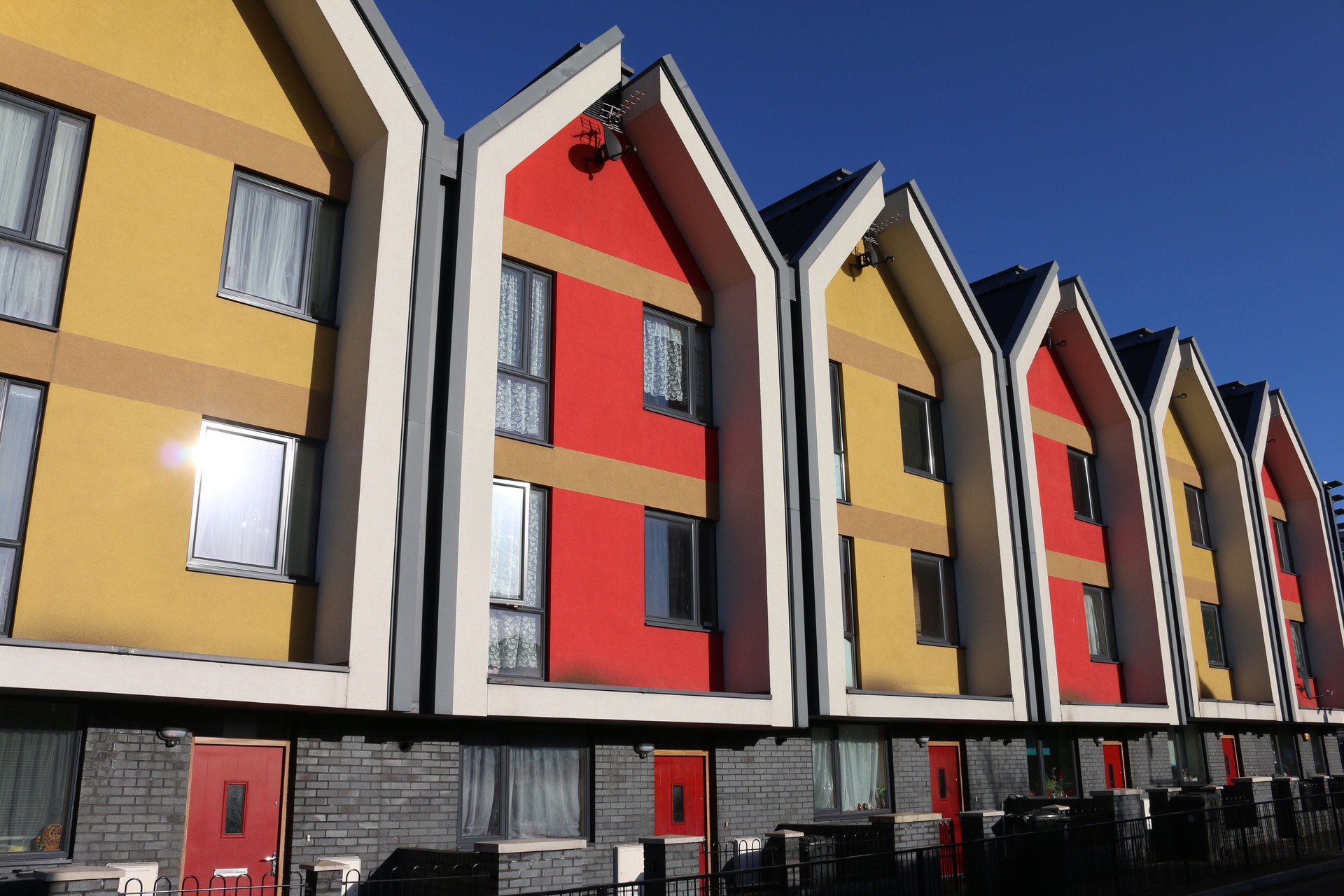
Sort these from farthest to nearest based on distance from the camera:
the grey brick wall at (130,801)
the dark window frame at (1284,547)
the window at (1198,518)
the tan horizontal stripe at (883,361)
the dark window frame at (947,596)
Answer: the dark window frame at (1284,547) < the window at (1198,518) < the dark window frame at (947,596) < the tan horizontal stripe at (883,361) < the grey brick wall at (130,801)

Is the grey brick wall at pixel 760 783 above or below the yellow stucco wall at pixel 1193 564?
below

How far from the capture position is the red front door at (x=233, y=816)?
1129cm

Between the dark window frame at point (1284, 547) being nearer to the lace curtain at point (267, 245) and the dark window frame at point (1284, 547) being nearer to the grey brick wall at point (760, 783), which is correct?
the grey brick wall at point (760, 783)

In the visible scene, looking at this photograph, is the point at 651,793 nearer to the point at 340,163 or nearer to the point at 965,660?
the point at 965,660

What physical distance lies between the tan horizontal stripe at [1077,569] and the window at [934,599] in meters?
2.49

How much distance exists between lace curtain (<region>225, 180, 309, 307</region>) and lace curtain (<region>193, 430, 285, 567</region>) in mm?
1816

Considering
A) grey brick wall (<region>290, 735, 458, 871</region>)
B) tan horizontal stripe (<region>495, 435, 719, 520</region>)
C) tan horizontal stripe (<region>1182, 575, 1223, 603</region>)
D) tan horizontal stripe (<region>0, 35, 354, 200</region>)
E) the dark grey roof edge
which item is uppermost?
the dark grey roof edge

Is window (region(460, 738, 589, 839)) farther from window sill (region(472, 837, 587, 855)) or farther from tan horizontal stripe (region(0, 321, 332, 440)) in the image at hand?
tan horizontal stripe (region(0, 321, 332, 440))

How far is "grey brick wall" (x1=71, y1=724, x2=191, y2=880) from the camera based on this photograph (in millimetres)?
10547

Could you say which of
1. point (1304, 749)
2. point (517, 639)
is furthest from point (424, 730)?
point (1304, 749)

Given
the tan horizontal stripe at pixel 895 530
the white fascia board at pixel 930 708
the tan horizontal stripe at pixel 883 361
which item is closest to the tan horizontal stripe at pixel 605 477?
the tan horizontal stripe at pixel 895 530

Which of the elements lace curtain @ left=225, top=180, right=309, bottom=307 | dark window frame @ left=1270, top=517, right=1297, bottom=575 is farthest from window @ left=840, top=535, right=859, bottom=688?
dark window frame @ left=1270, top=517, right=1297, bottom=575

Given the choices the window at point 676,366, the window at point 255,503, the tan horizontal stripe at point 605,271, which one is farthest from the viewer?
the window at point 676,366

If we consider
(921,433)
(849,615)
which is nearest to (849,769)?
(849,615)
